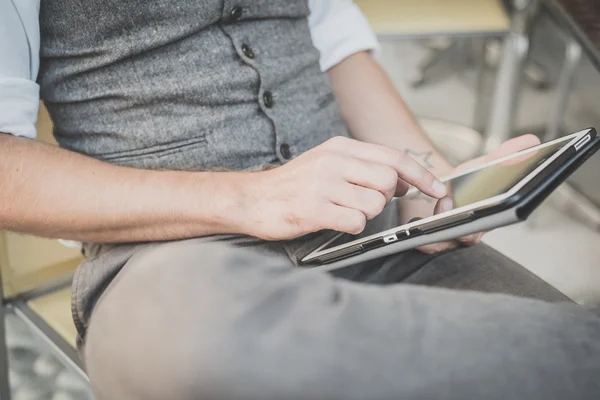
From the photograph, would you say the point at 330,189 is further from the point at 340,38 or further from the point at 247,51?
the point at 340,38

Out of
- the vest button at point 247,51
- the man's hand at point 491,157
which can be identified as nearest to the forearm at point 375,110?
the man's hand at point 491,157

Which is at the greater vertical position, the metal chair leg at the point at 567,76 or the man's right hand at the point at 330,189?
the man's right hand at the point at 330,189

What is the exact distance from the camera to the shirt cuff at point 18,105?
63 cm

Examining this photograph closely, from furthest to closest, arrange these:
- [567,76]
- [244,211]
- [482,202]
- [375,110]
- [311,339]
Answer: [567,76], [375,110], [244,211], [482,202], [311,339]

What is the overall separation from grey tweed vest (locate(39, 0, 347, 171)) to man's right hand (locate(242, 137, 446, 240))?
13 centimetres

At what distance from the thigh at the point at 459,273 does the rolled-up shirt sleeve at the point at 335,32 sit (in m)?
0.33

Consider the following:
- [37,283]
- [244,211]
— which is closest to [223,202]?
[244,211]

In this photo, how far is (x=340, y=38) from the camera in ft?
3.03

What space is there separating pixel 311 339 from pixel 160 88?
398mm

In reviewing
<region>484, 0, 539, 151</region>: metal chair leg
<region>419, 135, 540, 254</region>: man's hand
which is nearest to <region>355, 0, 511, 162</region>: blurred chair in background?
<region>484, 0, 539, 151</region>: metal chair leg

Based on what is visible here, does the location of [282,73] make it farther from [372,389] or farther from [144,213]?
[372,389]

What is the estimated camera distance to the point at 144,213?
0.64 metres

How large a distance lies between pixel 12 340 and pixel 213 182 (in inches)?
30.2

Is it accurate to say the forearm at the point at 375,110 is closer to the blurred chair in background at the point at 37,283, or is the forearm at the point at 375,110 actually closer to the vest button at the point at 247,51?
the vest button at the point at 247,51
